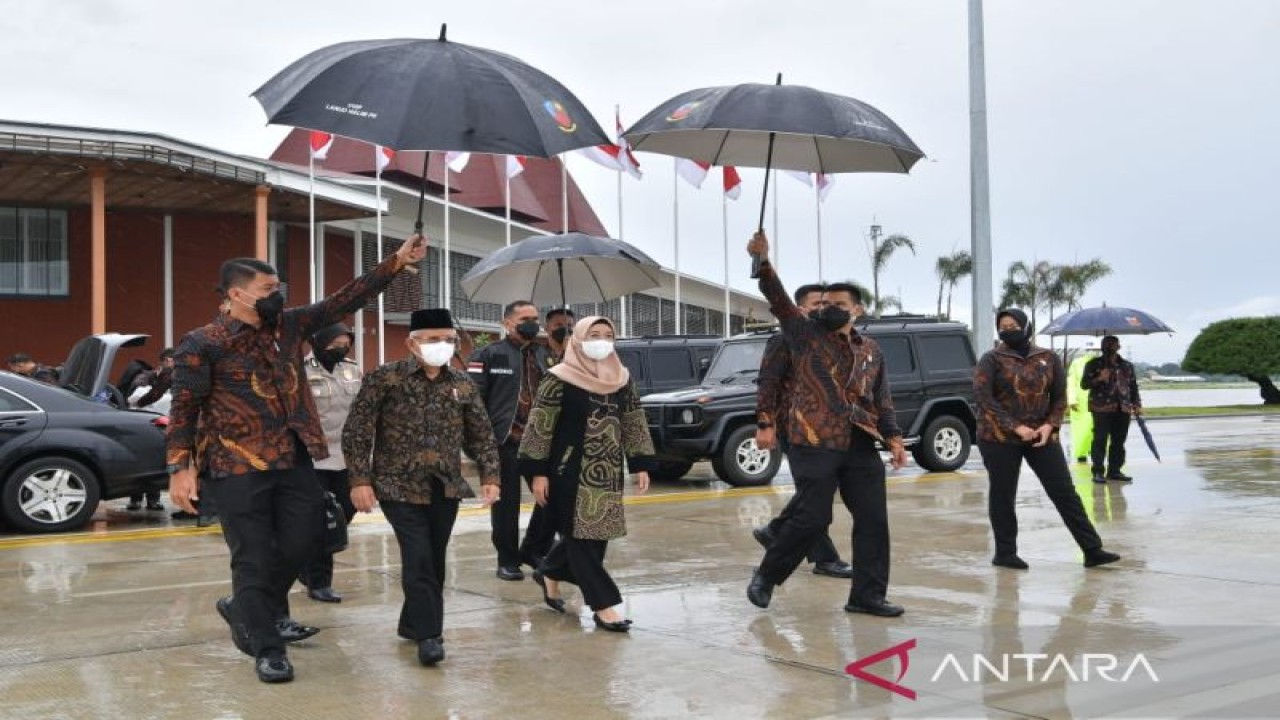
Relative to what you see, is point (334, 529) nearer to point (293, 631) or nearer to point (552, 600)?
point (293, 631)

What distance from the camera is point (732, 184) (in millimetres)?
32094

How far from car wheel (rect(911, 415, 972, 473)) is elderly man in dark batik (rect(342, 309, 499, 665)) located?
36.3ft

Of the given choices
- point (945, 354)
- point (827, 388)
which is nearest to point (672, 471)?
point (945, 354)

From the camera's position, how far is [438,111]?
591cm

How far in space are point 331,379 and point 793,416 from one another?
9.64 feet

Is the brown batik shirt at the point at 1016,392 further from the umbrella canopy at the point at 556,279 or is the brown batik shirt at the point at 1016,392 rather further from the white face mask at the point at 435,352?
the white face mask at the point at 435,352

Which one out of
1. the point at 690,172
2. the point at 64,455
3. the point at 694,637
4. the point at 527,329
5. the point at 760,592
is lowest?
the point at 694,637

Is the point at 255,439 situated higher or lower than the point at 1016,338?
lower

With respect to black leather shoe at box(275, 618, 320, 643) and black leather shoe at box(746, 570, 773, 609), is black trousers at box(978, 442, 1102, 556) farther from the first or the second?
black leather shoe at box(275, 618, 320, 643)

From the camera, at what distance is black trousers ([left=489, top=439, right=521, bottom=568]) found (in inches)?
330

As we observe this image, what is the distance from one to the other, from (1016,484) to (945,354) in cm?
813

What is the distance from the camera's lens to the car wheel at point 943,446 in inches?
654

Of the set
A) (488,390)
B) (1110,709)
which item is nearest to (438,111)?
(488,390)

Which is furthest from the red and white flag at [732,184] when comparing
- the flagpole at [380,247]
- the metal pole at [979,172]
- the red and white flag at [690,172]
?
the metal pole at [979,172]
